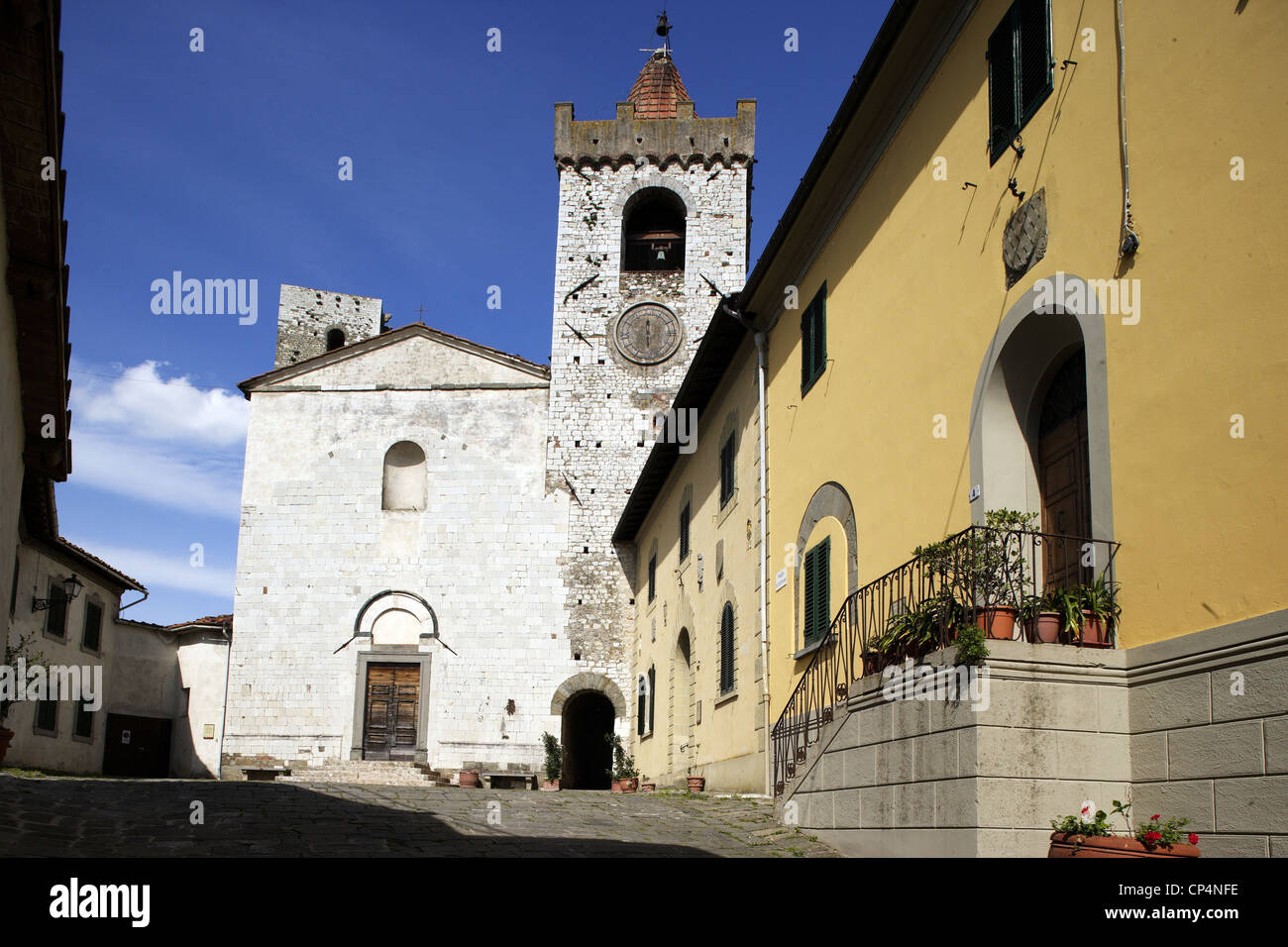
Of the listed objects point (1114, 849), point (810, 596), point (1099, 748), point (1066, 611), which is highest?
point (810, 596)

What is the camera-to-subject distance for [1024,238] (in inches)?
340

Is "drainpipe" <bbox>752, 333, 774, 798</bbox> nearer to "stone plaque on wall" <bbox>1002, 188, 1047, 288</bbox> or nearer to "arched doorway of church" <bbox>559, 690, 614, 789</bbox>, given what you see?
"stone plaque on wall" <bbox>1002, 188, 1047, 288</bbox>

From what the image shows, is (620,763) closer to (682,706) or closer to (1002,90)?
(682,706)

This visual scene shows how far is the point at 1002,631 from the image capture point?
749 cm

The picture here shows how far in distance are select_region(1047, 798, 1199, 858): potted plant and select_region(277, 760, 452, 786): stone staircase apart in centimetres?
2065

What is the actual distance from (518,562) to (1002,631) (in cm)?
2151

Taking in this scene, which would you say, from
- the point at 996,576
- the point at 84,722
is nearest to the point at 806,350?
the point at 996,576

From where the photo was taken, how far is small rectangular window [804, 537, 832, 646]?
496 inches

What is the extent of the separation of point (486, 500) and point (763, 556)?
47.7ft

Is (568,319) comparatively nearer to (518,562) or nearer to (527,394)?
(527,394)

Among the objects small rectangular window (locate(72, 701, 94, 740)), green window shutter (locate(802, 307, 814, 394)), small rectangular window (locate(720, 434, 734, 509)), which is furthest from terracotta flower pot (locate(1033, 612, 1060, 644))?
small rectangular window (locate(72, 701, 94, 740))
